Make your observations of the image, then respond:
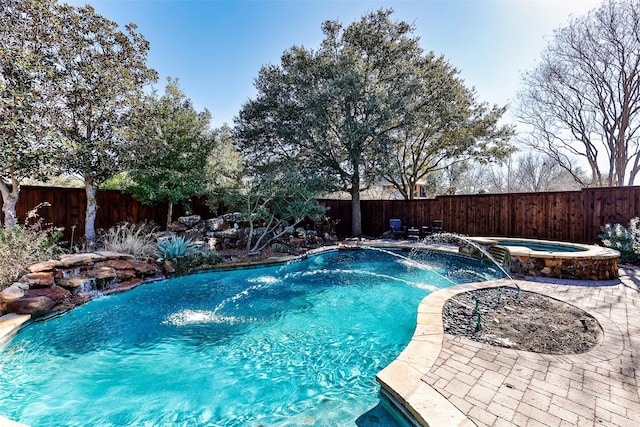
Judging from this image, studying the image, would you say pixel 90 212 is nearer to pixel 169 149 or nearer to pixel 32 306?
pixel 169 149

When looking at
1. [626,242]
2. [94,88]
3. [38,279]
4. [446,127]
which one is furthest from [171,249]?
[446,127]

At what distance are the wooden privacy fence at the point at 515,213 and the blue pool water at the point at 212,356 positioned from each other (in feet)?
19.7

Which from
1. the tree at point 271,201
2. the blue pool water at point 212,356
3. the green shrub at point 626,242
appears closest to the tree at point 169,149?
the tree at point 271,201

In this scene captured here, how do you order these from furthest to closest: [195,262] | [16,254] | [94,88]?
[195,262]
[94,88]
[16,254]

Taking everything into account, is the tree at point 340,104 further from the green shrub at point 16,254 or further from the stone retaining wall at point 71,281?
the green shrub at point 16,254

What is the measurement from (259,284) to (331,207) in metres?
7.41

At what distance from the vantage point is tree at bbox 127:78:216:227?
7.40m

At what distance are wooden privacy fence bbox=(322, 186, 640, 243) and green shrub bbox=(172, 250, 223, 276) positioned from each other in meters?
6.61

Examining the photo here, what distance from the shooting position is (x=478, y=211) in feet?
34.1

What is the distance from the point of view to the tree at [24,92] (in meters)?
4.59

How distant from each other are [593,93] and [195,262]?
55.2ft

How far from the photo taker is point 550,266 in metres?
5.27

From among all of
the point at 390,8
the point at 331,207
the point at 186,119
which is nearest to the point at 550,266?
the point at 331,207

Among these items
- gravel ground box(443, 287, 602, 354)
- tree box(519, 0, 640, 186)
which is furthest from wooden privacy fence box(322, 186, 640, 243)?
tree box(519, 0, 640, 186)
